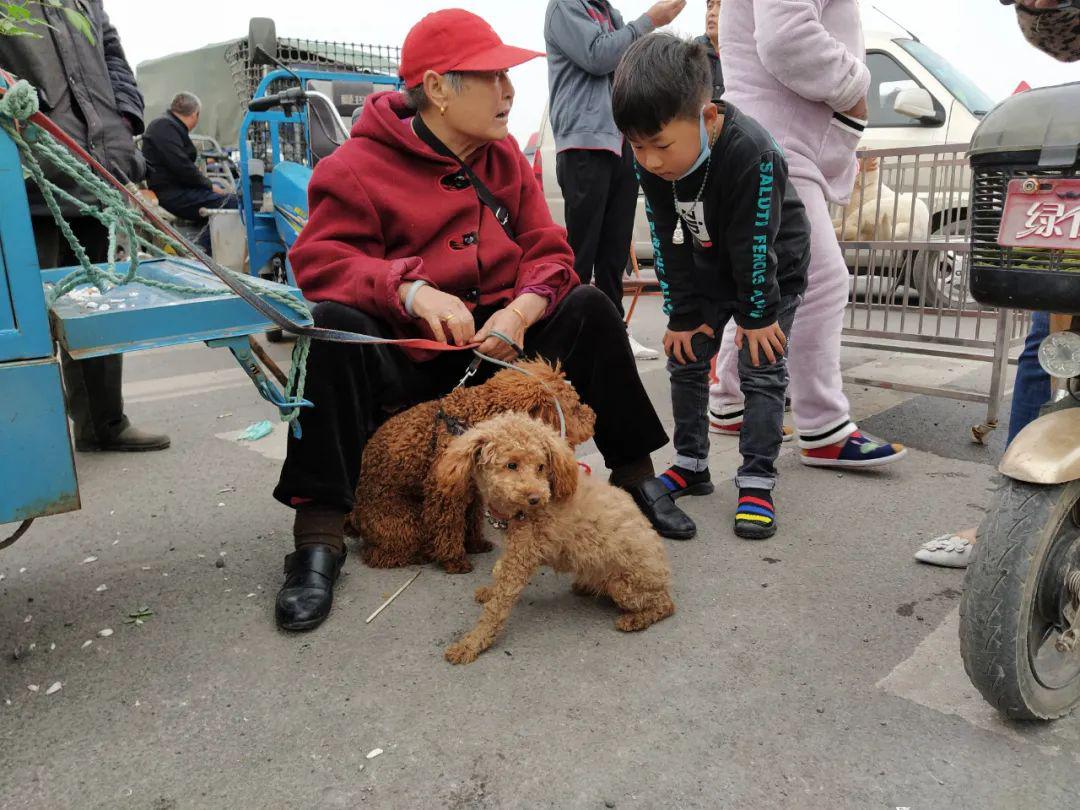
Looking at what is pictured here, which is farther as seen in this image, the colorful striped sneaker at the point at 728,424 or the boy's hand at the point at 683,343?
the colorful striped sneaker at the point at 728,424

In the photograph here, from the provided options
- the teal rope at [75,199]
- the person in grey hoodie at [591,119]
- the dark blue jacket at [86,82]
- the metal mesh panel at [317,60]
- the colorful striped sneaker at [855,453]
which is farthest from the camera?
the metal mesh panel at [317,60]

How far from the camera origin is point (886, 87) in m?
6.48

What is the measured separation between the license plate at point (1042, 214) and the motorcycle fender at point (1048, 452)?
342 mm

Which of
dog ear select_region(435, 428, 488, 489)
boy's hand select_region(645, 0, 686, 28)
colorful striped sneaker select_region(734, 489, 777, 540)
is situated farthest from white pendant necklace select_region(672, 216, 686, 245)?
boy's hand select_region(645, 0, 686, 28)

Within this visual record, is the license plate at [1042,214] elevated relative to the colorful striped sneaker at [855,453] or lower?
elevated

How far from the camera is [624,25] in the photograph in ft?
14.2

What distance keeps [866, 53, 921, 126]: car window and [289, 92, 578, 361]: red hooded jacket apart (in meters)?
4.83

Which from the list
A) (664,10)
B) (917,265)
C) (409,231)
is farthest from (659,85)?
(664,10)

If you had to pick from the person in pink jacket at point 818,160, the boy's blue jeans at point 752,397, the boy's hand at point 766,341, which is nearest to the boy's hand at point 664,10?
the person in pink jacket at point 818,160

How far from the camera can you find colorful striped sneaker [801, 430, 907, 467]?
10.3 ft

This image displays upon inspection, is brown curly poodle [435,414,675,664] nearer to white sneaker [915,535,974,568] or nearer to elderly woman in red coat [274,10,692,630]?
elderly woman in red coat [274,10,692,630]

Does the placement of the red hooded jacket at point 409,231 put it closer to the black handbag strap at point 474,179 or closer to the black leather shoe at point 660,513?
the black handbag strap at point 474,179

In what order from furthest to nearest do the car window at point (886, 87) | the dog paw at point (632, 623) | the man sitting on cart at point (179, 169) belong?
the man sitting on cart at point (179, 169) < the car window at point (886, 87) < the dog paw at point (632, 623)

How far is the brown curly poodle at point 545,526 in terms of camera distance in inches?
76.9
